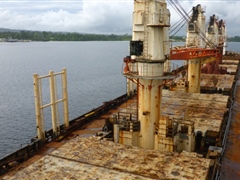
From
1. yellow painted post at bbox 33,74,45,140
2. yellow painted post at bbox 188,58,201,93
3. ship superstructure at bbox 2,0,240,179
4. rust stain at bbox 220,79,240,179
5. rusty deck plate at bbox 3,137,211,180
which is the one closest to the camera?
rusty deck plate at bbox 3,137,211,180

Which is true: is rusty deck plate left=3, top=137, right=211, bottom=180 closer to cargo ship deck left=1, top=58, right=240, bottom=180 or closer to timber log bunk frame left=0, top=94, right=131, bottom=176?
cargo ship deck left=1, top=58, right=240, bottom=180

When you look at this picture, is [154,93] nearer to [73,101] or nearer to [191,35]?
[191,35]

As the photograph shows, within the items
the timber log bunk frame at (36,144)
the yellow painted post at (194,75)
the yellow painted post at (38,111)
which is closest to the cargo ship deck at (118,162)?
the timber log bunk frame at (36,144)

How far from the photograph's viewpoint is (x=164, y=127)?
13383 millimetres

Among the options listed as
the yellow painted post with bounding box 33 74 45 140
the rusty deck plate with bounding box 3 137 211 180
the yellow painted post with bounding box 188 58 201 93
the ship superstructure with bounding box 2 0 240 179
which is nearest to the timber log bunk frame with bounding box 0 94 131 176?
→ the ship superstructure with bounding box 2 0 240 179

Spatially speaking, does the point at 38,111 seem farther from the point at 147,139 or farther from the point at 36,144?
the point at 147,139

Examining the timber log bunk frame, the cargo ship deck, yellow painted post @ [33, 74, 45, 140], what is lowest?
the timber log bunk frame

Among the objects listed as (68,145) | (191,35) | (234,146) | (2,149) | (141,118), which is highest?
(191,35)

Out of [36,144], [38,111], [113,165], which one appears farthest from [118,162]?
[38,111]

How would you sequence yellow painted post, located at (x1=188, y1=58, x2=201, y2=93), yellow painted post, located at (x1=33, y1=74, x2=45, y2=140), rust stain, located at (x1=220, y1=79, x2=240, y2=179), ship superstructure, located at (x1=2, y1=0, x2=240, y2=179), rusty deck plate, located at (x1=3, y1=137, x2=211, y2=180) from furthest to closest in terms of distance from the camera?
1. yellow painted post, located at (x1=188, y1=58, x2=201, y2=93)
2. yellow painted post, located at (x1=33, y1=74, x2=45, y2=140)
3. rust stain, located at (x1=220, y1=79, x2=240, y2=179)
4. ship superstructure, located at (x1=2, y1=0, x2=240, y2=179)
5. rusty deck plate, located at (x1=3, y1=137, x2=211, y2=180)

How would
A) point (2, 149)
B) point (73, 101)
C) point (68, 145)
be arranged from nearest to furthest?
1. point (68, 145)
2. point (2, 149)
3. point (73, 101)

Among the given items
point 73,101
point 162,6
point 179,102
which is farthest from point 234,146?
point 73,101

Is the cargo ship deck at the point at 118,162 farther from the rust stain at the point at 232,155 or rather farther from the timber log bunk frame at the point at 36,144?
the timber log bunk frame at the point at 36,144

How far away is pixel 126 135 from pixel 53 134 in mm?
4803
